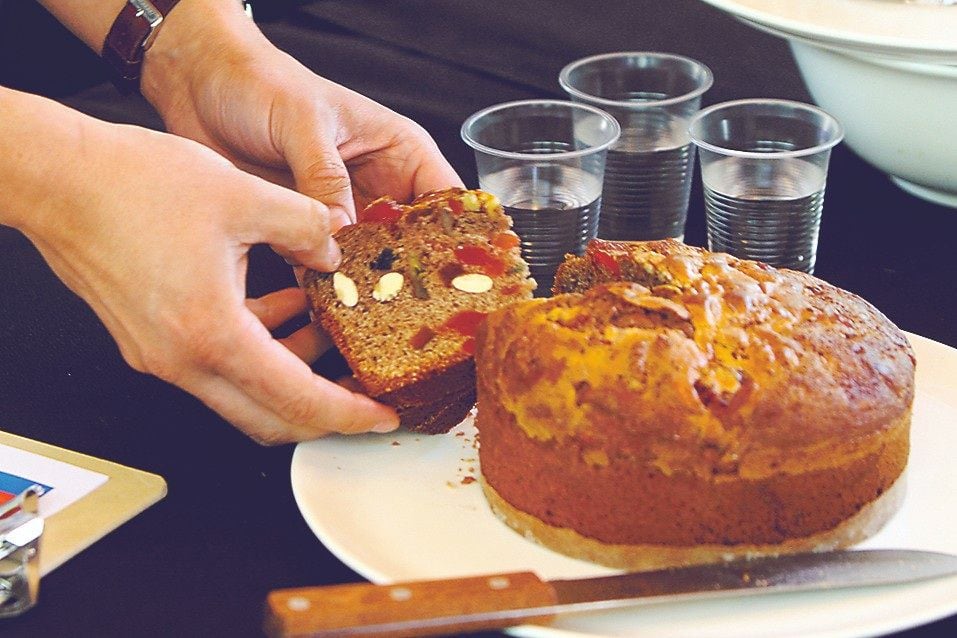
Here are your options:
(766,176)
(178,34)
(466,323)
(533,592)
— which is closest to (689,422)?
(533,592)

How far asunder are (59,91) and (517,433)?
1713mm

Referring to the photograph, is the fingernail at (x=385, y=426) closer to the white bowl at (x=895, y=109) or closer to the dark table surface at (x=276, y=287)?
the dark table surface at (x=276, y=287)

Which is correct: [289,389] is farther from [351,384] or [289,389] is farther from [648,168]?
[648,168]

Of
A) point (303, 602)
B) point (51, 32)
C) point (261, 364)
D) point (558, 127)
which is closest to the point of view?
point (303, 602)

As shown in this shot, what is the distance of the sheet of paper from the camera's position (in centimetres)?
129

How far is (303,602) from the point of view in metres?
0.99

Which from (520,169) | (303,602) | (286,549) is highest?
(520,169)

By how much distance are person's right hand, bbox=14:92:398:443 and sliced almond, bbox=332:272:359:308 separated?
0.45ft

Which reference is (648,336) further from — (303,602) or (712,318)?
(303,602)

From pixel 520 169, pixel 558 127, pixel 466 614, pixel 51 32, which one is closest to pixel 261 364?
pixel 466 614

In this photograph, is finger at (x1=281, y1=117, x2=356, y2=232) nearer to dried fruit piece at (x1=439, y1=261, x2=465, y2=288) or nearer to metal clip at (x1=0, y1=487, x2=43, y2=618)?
dried fruit piece at (x1=439, y1=261, x2=465, y2=288)

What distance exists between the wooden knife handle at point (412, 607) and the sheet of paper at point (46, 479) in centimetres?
38

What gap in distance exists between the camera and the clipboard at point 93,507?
1220mm

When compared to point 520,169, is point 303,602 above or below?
below
